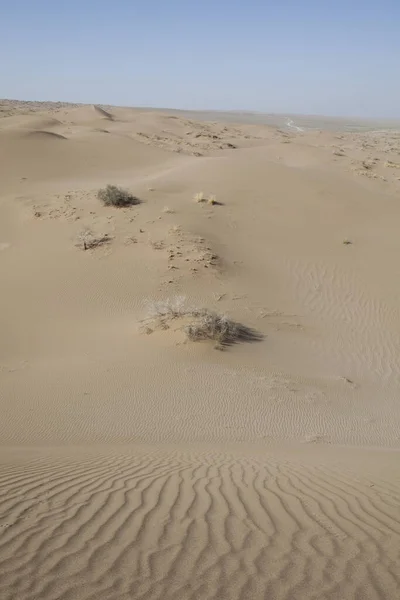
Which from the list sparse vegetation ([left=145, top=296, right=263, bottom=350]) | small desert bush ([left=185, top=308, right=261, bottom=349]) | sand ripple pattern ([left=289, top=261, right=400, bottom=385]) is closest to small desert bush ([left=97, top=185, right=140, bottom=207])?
sand ripple pattern ([left=289, top=261, right=400, bottom=385])

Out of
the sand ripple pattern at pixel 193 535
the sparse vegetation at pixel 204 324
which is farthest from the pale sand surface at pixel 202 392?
the sparse vegetation at pixel 204 324

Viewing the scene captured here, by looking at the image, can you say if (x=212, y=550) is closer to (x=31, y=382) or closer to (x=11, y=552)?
(x=11, y=552)

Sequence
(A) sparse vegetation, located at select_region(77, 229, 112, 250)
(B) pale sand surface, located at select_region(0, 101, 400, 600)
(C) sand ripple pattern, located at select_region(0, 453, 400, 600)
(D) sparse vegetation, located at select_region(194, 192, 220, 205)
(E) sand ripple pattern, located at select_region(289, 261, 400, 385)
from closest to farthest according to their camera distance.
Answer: (C) sand ripple pattern, located at select_region(0, 453, 400, 600)
(B) pale sand surface, located at select_region(0, 101, 400, 600)
(E) sand ripple pattern, located at select_region(289, 261, 400, 385)
(A) sparse vegetation, located at select_region(77, 229, 112, 250)
(D) sparse vegetation, located at select_region(194, 192, 220, 205)

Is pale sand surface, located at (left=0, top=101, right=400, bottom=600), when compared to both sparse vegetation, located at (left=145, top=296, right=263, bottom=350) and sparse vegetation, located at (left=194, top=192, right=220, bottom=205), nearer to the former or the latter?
sparse vegetation, located at (left=145, top=296, right=263, bottom=350)

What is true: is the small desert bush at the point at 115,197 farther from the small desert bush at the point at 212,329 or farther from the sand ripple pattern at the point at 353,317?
the small desert bush at the point at 212,329

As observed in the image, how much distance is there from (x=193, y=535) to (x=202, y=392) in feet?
16.3

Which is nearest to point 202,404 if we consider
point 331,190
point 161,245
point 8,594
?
point 8,594

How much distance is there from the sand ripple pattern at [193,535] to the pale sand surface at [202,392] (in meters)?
0.02

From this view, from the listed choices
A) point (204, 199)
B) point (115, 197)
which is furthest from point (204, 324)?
point (204, 199)

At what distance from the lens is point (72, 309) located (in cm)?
1223

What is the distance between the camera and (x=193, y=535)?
3721 mm

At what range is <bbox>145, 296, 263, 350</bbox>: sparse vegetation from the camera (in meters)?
10.2

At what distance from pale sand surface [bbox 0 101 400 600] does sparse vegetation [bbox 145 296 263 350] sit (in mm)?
200

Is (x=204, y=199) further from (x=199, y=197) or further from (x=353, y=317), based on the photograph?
(x=353, y=317)
